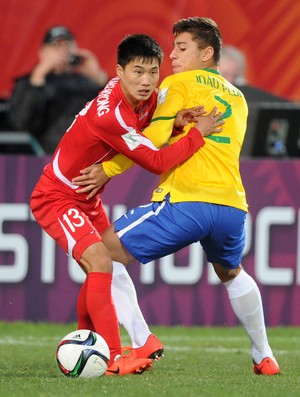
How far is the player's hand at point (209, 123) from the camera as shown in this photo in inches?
277

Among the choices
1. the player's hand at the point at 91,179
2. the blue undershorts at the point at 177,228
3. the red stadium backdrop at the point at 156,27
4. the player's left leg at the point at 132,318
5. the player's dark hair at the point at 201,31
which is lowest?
the player's left leg at the point at 132,318

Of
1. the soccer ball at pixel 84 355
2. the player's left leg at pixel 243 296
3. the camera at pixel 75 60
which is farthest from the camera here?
the camera at pixel 75 60

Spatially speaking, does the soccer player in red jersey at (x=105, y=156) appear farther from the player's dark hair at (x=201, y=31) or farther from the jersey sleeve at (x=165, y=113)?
the player's dark hair at (x=201, y=31)

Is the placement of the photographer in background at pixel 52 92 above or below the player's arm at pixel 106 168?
above

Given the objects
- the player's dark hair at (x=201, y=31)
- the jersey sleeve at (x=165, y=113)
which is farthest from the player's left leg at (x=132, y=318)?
the player's dark hair at (x=201, y=31)

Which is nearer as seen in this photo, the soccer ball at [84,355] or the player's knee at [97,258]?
the soccer ball at [84,355]

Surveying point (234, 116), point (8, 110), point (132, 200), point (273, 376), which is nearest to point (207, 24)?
point (234, 116)

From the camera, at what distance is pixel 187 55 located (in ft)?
23.7

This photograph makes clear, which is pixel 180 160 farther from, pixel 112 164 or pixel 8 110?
pixel 8 110

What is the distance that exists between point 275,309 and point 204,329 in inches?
25.5

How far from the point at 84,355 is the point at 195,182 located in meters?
1.20

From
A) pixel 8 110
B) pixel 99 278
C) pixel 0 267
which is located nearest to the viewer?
pixel 99 278

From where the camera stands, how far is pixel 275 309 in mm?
10516

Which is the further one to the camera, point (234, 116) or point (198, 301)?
point (198, 301)
